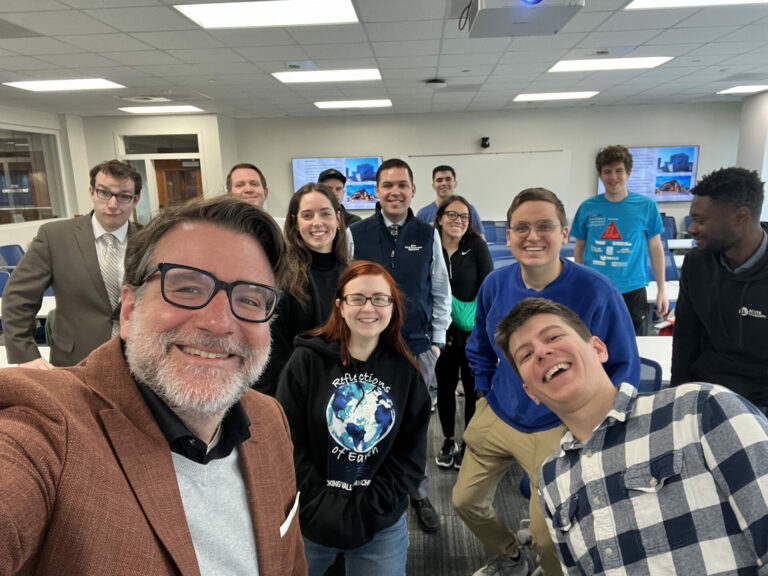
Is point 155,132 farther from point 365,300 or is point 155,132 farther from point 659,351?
point 659,351

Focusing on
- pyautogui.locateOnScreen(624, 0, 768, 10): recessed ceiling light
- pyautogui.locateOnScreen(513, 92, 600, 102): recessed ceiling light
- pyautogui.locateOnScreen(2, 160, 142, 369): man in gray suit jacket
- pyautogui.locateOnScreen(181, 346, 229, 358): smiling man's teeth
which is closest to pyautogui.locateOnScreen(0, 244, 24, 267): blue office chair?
pyautogui.locateOnScreen(2, 160, 142, 369): man in gray suit jacket

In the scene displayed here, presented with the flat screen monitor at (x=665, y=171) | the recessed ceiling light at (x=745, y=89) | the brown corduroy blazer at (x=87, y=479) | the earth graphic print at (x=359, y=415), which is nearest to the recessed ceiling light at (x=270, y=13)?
the earth graphic print at (x=359, y=415)

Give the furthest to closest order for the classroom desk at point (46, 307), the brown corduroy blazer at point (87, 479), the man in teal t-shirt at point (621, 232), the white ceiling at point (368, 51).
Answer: the white ceiling at point (368, 51)
the classroom desk at point (46, 307)
the man in teal t-shirt at point (621, 232)
the brown corduroy blazer at point (87, 479)

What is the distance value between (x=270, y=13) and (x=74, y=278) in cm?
281

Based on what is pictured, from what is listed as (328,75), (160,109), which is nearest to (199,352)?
(328,75)

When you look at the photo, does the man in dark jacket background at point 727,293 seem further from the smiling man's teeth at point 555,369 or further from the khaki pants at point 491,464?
the smiling man's teeth at point 555,369

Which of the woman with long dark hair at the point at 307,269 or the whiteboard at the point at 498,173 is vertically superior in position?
the whiteboard at the point at 498,173

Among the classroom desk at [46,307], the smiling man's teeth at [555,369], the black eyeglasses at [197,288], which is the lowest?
the classroom desk at [46,307]

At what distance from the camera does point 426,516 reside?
7.11 ft

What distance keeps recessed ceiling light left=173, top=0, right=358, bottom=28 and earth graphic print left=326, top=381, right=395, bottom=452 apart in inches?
128

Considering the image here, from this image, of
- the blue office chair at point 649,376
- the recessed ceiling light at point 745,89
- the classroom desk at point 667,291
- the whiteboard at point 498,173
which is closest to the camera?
the blue office chair at point 649,376

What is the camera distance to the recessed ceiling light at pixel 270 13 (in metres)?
3.47

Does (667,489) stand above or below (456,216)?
below

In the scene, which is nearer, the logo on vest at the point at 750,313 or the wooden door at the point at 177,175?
the logo on vest at the point at 750,313
